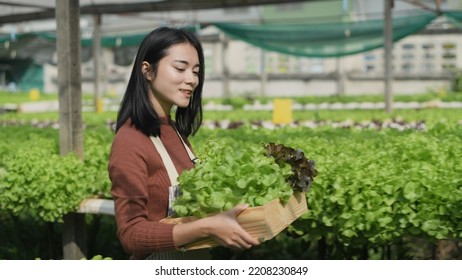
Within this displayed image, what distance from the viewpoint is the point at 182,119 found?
323 centimetres

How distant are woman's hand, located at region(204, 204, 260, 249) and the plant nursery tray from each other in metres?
0.03

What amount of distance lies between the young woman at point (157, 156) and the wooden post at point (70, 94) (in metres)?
2.91

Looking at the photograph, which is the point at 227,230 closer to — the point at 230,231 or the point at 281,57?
the point at 230,231

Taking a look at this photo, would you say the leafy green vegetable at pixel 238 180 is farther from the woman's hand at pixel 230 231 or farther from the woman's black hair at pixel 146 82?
the woman's black hair at pixel 146 82

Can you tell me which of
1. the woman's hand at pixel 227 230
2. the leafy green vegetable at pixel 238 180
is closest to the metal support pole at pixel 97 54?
the leafy green vegetable at pixel 238 180

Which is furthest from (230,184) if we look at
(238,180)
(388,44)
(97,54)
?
(97,54)

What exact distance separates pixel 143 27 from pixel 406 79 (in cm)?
1061

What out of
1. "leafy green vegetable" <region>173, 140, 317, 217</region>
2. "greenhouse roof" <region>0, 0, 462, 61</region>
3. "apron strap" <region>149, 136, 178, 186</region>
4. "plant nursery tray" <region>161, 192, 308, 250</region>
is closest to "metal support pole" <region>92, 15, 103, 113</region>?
"greenhouse roof" <region>0, 0, 462, 61</region>

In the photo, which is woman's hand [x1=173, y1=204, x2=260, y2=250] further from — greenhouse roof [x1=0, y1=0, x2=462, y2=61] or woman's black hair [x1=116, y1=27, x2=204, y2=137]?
greenhouse roof [x1=0, y1=0, x2=462, y2=61]

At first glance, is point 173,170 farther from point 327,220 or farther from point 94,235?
point 94,235

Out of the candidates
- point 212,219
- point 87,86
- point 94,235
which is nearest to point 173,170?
point 212,219

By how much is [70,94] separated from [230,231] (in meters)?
3.69

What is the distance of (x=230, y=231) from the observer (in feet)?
7.88

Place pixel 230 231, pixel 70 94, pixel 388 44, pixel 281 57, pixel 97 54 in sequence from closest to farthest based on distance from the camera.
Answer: pixel 230 231 < pixel 70 94 < pixel 388 44 < pixel 97 54 < pixel 281 57
